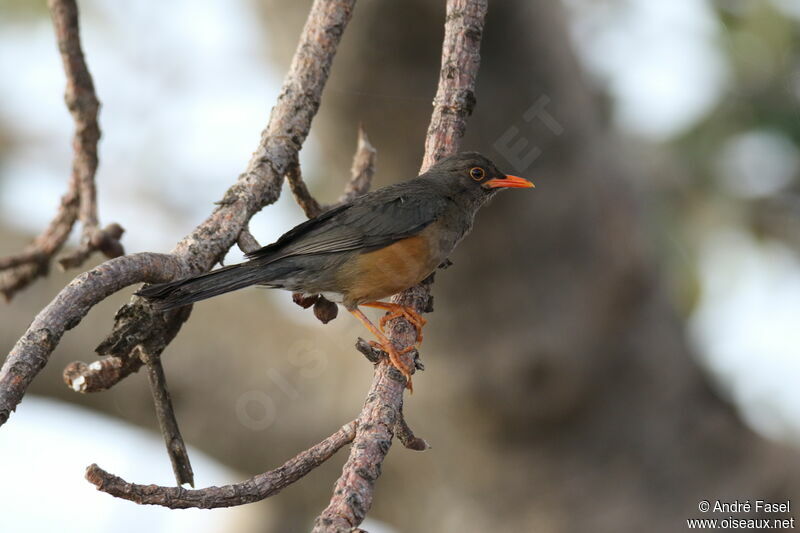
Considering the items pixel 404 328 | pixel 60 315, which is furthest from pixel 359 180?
pixel 60 315

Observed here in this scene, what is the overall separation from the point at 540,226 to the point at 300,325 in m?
3.57

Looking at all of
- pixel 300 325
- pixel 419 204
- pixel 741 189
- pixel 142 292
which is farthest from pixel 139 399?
pixel 741 189

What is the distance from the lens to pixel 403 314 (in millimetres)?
4008

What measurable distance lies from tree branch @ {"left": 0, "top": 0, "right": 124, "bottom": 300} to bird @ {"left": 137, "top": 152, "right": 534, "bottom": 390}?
3.60 ft

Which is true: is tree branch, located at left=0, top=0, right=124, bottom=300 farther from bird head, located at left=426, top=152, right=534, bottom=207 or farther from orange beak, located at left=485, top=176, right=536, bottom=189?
orange beak, located at left=485, top=176, right=536, bottom=189

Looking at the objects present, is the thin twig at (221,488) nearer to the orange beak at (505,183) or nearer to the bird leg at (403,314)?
the bird leg at (403,314)

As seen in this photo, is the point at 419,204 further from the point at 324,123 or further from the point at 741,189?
the point at 741,189

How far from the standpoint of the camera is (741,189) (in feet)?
31.7

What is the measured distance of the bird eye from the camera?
5.22 meters

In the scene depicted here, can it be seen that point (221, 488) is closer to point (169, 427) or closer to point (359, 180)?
point (169, 427)

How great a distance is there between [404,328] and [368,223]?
1167 millimetres

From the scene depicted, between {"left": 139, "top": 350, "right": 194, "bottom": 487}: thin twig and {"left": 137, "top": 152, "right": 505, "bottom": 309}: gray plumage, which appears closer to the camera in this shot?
{"left": 139, "top": 350, "right": 194, "bottom": 487}: thin twig

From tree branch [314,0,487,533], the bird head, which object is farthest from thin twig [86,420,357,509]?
the bird head

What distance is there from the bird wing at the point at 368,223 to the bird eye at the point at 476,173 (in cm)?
37
